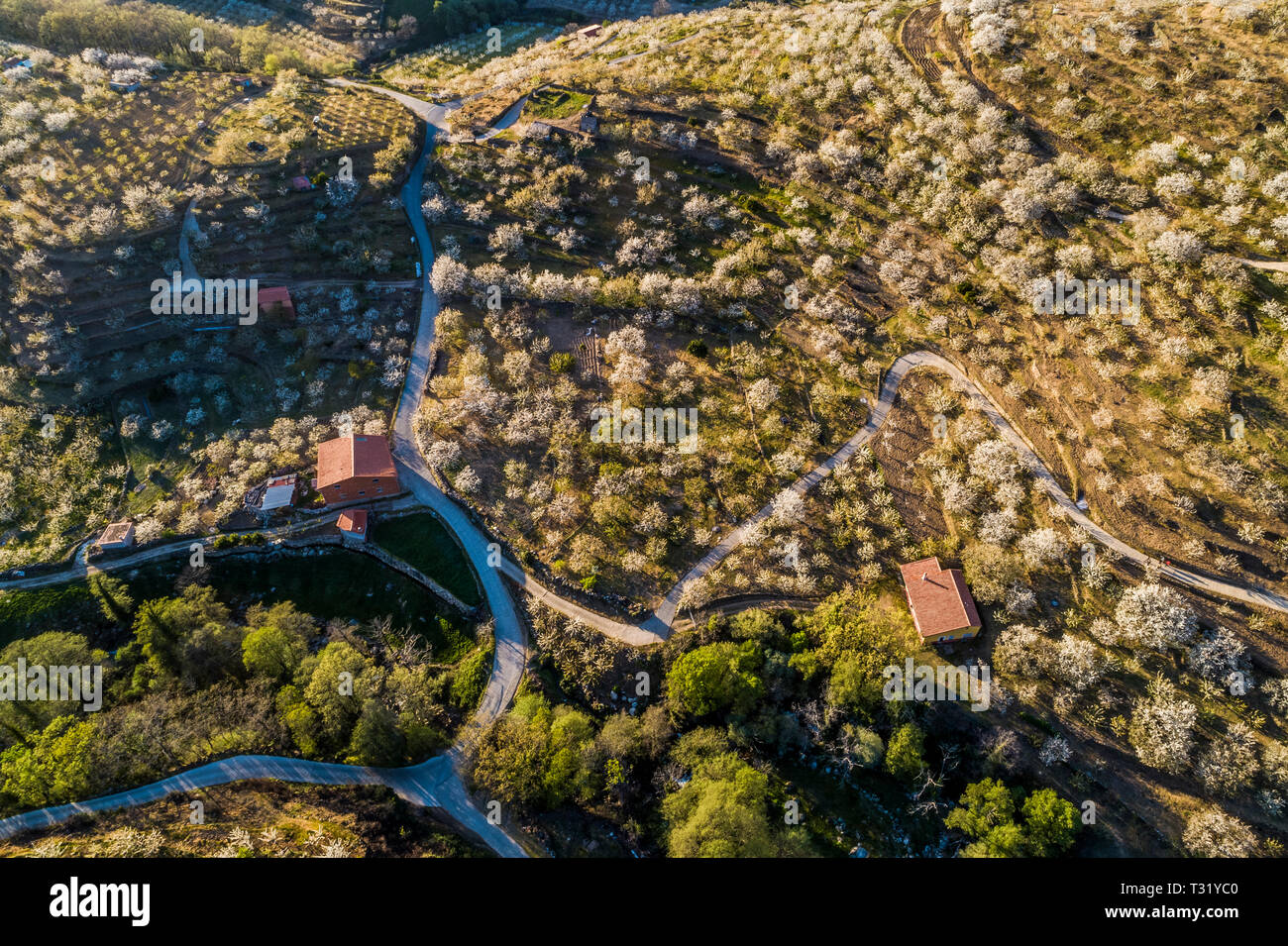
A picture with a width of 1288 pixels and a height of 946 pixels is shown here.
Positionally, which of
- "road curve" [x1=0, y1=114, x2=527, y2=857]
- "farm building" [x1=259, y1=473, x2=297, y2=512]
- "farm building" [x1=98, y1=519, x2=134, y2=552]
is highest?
"farm building" [x1=259, y1=473, x2=297, y2=512]

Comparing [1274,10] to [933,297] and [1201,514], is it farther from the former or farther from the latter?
[1201,514]

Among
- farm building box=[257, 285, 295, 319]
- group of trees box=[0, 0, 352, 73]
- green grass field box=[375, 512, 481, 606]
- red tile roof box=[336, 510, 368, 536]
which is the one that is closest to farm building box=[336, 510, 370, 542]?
red tile roof box=[336, 510, 368, 536]

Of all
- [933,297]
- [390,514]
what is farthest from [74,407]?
[933,297]

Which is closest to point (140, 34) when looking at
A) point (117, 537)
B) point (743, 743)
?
point (117, 537)

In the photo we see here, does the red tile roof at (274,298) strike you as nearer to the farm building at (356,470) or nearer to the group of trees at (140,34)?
the farm building at (356,470)

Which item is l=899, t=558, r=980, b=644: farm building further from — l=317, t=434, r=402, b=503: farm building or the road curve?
l=317, t=434, r=402, b=503: farm building

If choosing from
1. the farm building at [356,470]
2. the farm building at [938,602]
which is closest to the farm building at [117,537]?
the farm building at [356,470]
